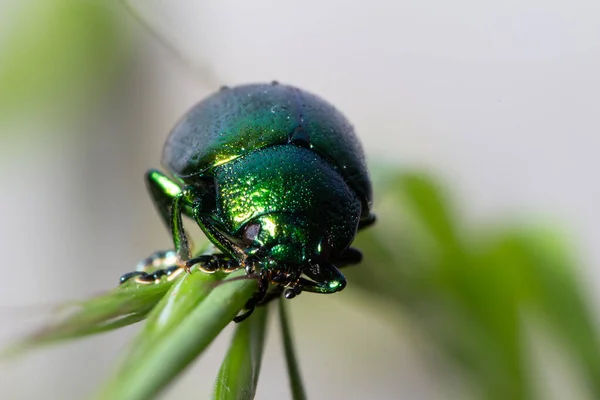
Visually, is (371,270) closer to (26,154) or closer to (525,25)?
→ (525,25)

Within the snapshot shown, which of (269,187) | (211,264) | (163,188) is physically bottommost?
(211,264)

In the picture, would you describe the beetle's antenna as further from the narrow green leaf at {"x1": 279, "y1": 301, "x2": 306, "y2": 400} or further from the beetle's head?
the narrow green leaf at {"x1": 279, "y1": 301, "x2": 306, "y2": 400}

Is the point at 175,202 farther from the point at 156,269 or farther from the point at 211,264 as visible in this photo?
the point at 211,264

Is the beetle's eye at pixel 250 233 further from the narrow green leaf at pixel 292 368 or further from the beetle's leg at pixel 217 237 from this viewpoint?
the narrow green leaf at pixel 292 368

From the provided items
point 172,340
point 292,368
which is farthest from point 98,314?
point 292,368

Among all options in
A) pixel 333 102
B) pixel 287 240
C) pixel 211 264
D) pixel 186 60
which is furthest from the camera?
pixel 333 102

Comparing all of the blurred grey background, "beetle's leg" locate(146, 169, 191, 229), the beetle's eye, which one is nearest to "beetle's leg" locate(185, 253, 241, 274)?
the beetle's eye

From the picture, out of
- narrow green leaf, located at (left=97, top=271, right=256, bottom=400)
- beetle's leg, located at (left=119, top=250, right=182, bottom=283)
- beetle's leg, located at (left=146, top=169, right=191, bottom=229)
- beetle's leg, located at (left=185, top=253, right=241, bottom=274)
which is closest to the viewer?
narrow green leaf, located at (left=97, top=271, right=256, bottom=400)

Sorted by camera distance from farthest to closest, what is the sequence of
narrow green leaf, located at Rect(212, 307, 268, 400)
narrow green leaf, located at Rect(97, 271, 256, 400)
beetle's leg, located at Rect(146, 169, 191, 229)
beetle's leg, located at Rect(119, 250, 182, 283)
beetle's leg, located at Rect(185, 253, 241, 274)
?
beetle's leg, located at Rect(146, 169, 191, 229), beetle's leg, located at Rect(119, 250, 182, 283), beetle's leg, located at Rect(185, 253, 241, 274), narrow green leaf, located at Rect(212, 307, 268, 400), narrow green leaf, located at Rect(97, 271, 256, 400)
